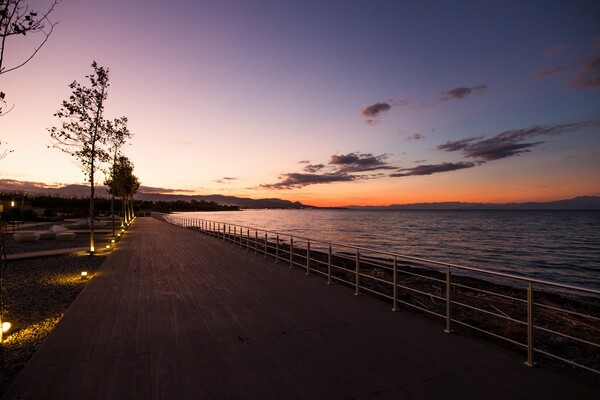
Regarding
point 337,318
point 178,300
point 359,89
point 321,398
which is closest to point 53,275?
point 178,300

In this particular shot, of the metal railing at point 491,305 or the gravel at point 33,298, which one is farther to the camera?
the metal railing at point 491,305

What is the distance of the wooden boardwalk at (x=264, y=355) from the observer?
2.99 meters

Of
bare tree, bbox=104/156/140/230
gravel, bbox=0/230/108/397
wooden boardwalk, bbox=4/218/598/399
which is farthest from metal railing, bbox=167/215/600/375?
bare tree, bbox=104/156/140/230

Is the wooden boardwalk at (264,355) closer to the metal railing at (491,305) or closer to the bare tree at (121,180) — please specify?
the metal railing at (491,305)

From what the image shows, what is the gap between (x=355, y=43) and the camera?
13.2m

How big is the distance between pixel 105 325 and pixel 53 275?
6.06 m

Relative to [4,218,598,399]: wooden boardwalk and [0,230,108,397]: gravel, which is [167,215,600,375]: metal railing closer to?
[4,218,598,399]: wooden boardwalk

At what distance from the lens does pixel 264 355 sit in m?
3.72

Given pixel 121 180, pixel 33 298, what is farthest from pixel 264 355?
pixel 121 180

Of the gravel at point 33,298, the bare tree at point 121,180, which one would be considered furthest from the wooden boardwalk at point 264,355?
the bare tree at point 121,180

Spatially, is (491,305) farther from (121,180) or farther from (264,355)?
(121,180)

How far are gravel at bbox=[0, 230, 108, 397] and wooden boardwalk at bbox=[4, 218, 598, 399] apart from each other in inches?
11.8

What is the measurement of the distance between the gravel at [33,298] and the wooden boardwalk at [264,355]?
0.30 m

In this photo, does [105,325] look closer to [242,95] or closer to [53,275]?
[53,275]
